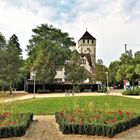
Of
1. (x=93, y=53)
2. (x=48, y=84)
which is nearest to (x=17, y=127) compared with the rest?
(x=48, y=84)

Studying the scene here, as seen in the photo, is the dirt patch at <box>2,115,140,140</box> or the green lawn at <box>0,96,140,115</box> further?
the green lawn at <box>0,96,140,115</box>

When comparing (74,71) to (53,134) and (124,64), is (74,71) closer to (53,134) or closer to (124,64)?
(124,64)

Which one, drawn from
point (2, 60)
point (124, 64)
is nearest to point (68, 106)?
point (124, 64)

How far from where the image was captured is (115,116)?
48.7 feet

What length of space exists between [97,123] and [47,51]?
4568cm

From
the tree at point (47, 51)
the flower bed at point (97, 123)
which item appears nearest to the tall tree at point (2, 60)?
the tree at point (47, 51)

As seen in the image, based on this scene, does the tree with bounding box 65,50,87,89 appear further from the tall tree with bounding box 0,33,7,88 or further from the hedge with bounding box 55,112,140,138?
the hedge with bounding box 55,112,140,138

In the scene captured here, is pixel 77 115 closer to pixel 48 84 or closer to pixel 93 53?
pixel 48 84

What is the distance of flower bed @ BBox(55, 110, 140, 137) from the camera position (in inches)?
486

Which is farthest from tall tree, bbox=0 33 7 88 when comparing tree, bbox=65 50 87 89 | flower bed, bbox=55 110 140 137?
flower bed, bbox=55 110 140 137

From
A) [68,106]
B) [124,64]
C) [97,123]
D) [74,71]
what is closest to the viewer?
[97,123]

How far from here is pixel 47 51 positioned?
58.0 m

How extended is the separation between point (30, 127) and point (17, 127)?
2429 millimetres

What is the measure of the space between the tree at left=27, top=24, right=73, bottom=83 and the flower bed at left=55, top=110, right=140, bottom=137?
41.6 metres
